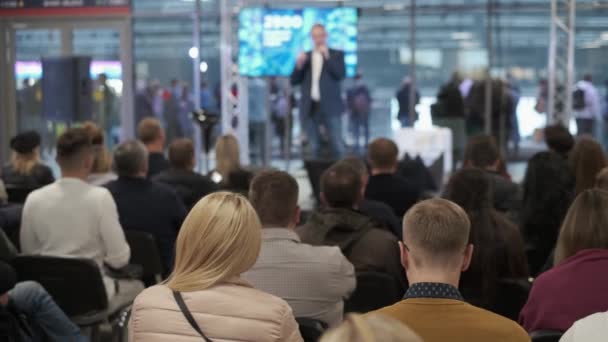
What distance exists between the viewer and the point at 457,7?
1401cm

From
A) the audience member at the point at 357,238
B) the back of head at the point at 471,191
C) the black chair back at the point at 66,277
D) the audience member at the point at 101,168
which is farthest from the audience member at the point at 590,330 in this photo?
the audience member at the point at 101,168

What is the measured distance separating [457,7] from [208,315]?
39.6 feet

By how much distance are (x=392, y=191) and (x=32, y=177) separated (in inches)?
103

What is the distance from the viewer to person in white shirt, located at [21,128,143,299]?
4797mm

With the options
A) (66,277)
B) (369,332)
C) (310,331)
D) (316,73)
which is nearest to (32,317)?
(66,277)

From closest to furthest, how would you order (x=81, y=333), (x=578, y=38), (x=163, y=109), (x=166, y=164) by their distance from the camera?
(x=81, y=333), (x=166, y=164), (x=578, y=38), (x=163, y=109)

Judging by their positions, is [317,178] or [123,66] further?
[123,66]

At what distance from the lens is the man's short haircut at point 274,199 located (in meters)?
3.84

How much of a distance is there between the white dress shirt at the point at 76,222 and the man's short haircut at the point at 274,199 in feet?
3.82

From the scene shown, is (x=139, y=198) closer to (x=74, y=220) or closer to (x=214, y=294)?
(x=74, y=220)

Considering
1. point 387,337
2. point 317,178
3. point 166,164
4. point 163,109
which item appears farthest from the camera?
point 163,109

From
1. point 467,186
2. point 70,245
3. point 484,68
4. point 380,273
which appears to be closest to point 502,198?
point 467,186

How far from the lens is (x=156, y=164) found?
7.39 metres

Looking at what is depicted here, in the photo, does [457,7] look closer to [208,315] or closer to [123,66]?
[123,66]
